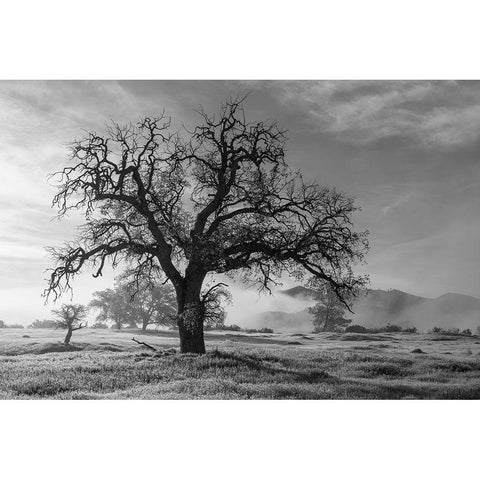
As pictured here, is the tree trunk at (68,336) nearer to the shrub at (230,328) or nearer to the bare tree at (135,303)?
the bare tree at (135,303)

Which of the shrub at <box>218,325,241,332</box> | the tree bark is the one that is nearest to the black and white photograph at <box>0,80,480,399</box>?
the shrub at <box>218,325,241,332</box>

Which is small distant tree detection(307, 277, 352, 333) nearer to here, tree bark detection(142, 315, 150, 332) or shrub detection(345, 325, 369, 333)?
shrub detection(345, 325, 369, 333)

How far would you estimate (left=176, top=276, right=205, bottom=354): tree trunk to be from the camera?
14.0 m

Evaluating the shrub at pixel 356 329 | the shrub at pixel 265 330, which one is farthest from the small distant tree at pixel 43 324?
the shrub at pixel 356 329

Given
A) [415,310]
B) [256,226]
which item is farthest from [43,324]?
[415,310]

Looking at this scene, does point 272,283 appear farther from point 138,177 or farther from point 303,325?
point 138,177

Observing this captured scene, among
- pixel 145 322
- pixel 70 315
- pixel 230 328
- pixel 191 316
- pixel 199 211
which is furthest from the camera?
pixel 145 322

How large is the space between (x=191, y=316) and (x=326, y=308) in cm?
320

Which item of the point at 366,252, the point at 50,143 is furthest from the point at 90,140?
the point at 366,252

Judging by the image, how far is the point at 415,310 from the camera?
13.3 m

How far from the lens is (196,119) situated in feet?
44.9

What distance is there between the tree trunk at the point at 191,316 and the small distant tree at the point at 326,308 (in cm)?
264

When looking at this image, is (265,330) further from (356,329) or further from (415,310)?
(415,310)
